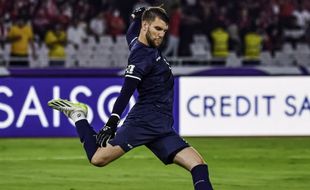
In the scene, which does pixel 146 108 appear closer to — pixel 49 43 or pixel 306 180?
pixel 306 180

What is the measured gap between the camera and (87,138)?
10125 millimetres

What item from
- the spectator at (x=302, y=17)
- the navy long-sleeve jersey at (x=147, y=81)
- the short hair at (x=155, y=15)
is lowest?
the spectator at (x=302, y=17)

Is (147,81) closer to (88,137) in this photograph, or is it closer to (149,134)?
(149,134)

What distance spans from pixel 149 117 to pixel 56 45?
16.6 metres

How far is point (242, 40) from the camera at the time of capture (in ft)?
94.5

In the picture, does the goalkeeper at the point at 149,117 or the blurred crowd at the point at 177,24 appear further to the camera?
the blurred crowd at the point at 177,24

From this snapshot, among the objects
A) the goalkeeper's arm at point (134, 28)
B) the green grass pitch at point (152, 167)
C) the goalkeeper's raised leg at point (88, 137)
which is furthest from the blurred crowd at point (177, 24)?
the goalkeeper's raised leg at point (88, 137)

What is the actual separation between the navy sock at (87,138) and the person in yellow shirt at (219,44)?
57.9ft

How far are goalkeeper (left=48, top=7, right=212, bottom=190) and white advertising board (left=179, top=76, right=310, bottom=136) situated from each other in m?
8.39

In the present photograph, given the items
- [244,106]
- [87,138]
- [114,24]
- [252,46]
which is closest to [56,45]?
[114,24]

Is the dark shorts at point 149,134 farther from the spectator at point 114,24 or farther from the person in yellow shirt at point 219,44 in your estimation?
the person in yellow shirt at point 219,44

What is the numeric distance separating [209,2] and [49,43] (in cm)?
562

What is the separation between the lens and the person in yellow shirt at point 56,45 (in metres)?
26.2

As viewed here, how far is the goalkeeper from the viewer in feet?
31.2
